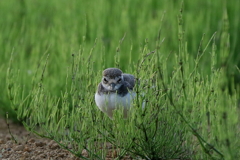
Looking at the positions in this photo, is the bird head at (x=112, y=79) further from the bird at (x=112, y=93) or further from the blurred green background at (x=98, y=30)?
the blurred green background at (x=98, y=30)

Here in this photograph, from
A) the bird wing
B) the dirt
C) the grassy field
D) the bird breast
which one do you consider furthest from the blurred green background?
the bird breast

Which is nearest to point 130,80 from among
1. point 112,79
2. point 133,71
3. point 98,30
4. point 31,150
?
point 112,79

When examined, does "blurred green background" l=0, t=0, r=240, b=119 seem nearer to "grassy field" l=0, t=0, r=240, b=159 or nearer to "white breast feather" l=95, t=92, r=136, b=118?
"grassy field" l=0, t=0, r=240, b=159

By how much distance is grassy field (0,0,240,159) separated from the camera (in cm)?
380

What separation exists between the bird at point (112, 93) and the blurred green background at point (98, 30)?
224 centimetres

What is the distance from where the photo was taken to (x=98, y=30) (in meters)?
7.33

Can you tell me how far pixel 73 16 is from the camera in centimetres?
837

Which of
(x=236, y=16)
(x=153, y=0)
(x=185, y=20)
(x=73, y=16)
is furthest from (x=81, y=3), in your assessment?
(x=236, y=16)

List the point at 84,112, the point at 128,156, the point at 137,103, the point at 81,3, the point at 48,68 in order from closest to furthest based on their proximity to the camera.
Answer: the point at 137,103
the point at 84,112
the point at 128,156
the point at 48,68
the point at 81,3

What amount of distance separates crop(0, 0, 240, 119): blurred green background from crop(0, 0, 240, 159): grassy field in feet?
0.07

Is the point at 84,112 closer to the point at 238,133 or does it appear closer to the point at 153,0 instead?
the point at 238,133

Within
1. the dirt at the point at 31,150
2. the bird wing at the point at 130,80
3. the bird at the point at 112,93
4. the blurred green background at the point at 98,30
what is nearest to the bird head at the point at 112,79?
the bird at the point at 112,93

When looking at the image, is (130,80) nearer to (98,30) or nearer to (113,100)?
(113,100)

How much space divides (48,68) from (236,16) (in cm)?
367
